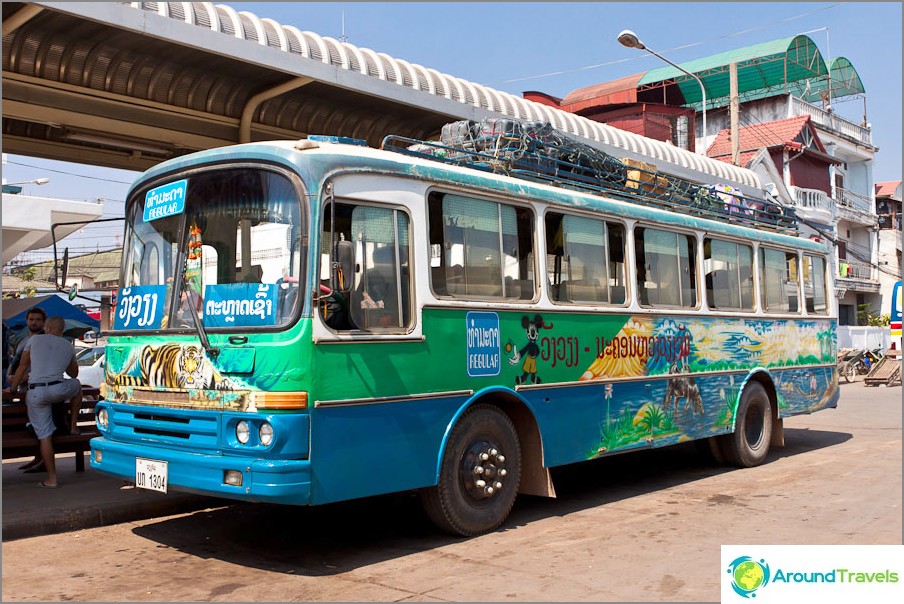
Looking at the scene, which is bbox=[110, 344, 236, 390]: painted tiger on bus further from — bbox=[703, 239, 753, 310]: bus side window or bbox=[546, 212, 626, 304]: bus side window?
bbox=[703, 239, 753, 310]: bus side window

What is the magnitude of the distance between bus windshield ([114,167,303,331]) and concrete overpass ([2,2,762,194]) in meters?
2.61

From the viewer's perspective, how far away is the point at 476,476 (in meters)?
6.86

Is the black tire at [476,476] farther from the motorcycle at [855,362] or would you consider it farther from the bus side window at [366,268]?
the motorcycle at [855,362]

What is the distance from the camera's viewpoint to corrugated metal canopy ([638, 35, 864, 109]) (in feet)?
137

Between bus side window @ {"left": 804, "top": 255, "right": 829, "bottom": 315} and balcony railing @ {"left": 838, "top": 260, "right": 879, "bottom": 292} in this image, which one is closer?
bus side window @ {"left": 804, "top": 255, "right": 829, "bottom": 315}

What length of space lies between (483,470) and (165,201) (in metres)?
3.23

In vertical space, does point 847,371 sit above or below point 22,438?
below

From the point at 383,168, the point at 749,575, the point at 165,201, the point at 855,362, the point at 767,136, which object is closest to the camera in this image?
the point at 749,575

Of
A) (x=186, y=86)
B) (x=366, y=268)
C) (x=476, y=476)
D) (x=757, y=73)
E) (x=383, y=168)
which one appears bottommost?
(x=476, y=476)

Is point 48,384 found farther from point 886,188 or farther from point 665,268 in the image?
point 886,188

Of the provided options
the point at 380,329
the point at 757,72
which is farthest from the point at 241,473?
the point at 757,72

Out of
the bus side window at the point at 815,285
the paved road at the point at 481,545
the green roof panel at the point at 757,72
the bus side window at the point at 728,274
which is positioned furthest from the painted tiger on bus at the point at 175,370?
the green roof panel at the point at 757,72

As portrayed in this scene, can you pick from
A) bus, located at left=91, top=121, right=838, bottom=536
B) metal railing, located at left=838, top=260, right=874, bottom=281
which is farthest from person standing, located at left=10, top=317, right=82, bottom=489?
metal railing, located at left=838, top=260, right=874, bottom=281

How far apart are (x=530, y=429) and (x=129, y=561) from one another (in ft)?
10.9
